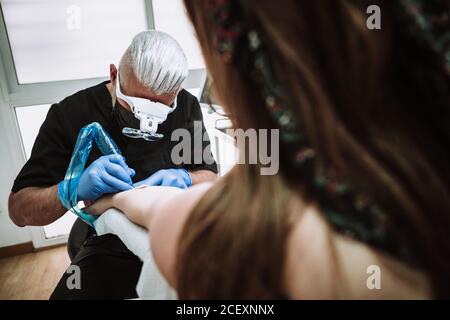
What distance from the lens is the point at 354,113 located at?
32 centimetres

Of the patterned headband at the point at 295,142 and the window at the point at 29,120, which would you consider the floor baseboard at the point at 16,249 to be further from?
the patterned headband at the point at 295,142

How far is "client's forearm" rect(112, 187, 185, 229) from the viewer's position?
2.43 ft

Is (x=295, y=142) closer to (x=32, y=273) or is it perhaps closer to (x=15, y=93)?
(x=15, y=93)

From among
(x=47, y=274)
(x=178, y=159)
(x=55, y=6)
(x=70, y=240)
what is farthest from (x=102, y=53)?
(x=47, y=274)

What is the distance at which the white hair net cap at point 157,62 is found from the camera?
3.50 feet

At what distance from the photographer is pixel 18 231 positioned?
6.91ft

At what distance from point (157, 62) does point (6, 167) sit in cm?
151

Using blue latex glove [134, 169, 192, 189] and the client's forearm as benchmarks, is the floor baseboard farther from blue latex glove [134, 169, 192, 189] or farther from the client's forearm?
the client's forearm

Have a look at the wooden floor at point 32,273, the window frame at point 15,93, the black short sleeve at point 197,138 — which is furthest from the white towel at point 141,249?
the window frame at point 15,93

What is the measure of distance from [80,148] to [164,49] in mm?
460

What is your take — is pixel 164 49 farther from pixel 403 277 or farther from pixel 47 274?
pixel 47 274

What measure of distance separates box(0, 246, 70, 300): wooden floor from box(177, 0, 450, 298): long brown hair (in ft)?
6.24

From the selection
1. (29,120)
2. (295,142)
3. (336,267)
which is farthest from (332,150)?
(29,120)

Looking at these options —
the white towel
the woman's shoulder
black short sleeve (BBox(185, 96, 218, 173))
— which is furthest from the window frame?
the woman's shoulder
